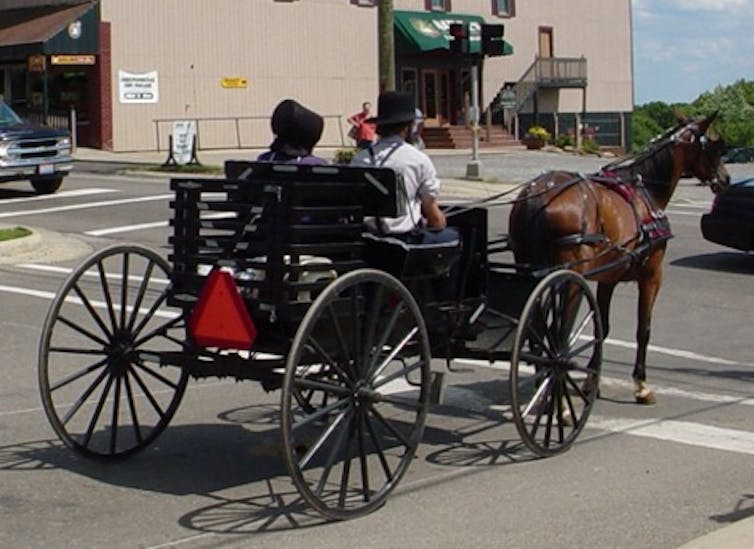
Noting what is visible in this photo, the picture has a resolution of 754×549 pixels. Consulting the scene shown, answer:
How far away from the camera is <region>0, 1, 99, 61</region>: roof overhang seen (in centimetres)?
3953

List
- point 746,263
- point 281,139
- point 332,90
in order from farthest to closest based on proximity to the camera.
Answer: point 332,90 → point 746,263 → point 281,139

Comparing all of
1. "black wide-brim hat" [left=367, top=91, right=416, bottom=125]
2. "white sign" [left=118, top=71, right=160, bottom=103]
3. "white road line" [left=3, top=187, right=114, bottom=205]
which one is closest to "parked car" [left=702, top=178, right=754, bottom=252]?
"black wide-brim hat" [left=367, top=91, right=416, bottom=125]

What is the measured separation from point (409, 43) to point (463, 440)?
139ft

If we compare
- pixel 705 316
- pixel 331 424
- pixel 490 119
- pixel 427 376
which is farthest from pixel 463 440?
pixel 490 119

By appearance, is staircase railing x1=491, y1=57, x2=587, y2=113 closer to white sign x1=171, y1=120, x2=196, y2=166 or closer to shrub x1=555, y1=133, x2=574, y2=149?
shrub x1=555, y1=133, x2=574, y2=149

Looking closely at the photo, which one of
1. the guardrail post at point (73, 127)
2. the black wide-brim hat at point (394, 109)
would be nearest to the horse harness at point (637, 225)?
the black wide-brim hat at point (394, 109)

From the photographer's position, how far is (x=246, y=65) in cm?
4503

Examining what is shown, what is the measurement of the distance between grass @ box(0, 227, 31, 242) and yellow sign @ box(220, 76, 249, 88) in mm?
26161

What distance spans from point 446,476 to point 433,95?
153 feet

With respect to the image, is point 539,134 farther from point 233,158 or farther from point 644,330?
point 644,330

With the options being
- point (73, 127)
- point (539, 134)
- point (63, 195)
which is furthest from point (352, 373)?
point (539, 134)

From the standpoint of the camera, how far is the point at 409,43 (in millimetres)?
49469

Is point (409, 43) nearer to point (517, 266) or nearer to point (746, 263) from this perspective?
point (746, 263)

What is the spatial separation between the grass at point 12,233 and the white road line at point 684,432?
10.9 meters
